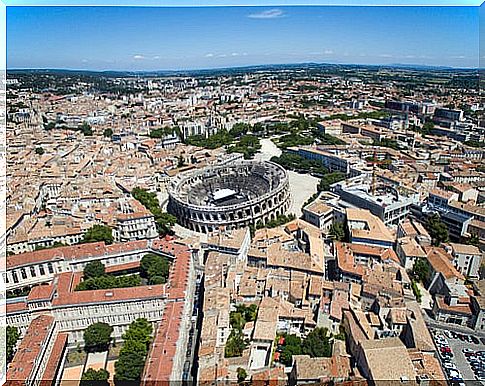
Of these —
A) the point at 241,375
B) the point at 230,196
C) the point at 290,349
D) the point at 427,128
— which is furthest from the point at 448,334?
the point at 427,128

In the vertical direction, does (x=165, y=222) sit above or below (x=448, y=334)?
above

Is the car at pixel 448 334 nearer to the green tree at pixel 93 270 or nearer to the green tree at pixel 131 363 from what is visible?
the green tree at pixel 131 363

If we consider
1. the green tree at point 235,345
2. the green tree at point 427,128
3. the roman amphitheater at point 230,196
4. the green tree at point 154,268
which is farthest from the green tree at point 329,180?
the green tree at point 427,128

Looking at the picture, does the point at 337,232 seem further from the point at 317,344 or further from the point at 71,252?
the point at 71,252

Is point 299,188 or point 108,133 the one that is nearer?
point 299,188

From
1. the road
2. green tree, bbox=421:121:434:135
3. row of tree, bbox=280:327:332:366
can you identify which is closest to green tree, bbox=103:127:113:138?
the road

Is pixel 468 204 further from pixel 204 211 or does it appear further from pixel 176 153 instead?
pixel 176 153

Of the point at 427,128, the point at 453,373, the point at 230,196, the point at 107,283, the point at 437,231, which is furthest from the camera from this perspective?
the point at 427,128

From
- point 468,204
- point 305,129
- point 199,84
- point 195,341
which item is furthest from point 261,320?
point 199,84
